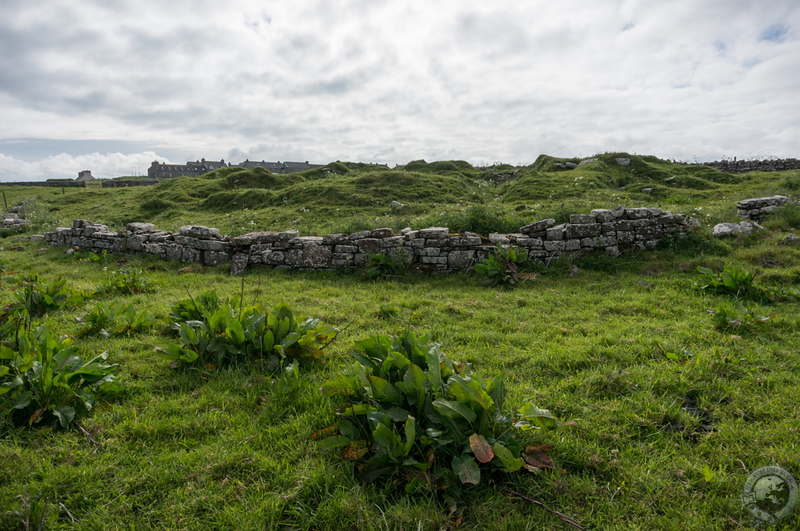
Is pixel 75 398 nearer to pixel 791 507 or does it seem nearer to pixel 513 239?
pixel 791 507

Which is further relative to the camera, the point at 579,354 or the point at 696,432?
the point at 579,354

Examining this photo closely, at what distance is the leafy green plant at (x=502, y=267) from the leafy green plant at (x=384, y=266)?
180cm

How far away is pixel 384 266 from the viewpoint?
950 cm

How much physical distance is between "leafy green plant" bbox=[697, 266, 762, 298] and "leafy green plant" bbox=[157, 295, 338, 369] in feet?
23.2

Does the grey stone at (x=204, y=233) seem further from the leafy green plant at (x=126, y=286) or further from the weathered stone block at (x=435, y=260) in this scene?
the weathered stone block at (x=435, y=260)

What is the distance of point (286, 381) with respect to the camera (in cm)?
410

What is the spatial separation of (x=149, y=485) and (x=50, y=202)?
36117 millimetres

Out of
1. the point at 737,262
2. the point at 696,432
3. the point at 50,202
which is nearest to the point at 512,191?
the point at 737,262

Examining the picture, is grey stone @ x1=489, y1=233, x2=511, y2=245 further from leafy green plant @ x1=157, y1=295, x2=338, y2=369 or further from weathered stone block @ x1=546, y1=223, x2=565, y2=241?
leafy green plant @ x1=157, y1=295, x2=338, y2=369

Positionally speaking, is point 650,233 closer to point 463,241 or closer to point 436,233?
point 463,241

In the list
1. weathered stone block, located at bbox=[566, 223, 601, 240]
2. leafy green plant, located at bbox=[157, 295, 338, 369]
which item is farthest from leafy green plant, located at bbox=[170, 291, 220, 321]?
weathered stone block, located at bbox=[566, 223, 601, 240]

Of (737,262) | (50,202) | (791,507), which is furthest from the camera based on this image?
(50,202)

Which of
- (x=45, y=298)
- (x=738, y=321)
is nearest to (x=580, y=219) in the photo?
(x=738, y=321)

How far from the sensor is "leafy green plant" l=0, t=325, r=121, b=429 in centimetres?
343
